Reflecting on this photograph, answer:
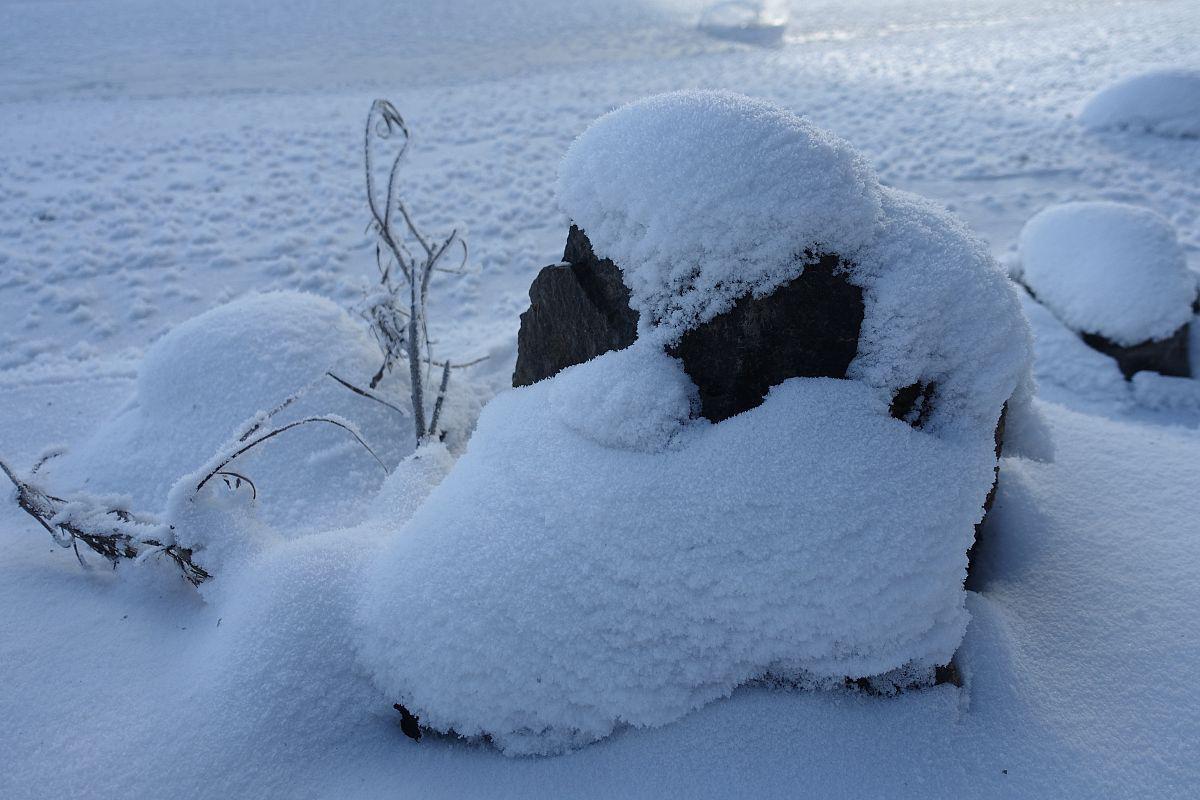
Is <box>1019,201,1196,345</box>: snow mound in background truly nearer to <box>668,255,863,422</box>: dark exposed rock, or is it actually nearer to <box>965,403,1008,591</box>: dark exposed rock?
<box>965,403,1008,591</box>: dark exposed rock

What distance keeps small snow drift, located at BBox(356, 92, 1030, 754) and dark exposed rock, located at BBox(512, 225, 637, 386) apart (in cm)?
7

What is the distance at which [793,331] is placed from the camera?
5.31ft

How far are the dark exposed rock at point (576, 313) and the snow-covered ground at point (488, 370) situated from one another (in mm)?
710

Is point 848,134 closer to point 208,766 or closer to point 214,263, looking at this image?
point 214,263

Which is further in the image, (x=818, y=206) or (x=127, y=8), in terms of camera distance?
(x=127, y=8)

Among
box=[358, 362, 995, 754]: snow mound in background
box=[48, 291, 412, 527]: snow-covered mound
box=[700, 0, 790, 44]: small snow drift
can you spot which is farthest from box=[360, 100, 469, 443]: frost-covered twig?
box=[700, 0, 790, 44]: small snow drift

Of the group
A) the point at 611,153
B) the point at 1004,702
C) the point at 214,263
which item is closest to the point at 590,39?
the point at 214,263

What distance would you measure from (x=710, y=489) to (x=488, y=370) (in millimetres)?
2073

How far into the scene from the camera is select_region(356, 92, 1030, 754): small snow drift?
1465 mm

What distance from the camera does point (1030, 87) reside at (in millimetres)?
8828

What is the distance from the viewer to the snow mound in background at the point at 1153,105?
6898mm

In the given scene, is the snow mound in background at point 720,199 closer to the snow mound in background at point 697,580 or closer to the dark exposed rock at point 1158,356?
the snow mound in background at point 697,580

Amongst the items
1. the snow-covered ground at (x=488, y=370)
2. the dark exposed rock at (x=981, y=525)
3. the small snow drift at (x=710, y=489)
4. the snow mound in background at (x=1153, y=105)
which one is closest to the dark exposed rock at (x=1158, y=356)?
the snow-covered ground at (x=488, y=370)

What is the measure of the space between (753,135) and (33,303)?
5.07m
